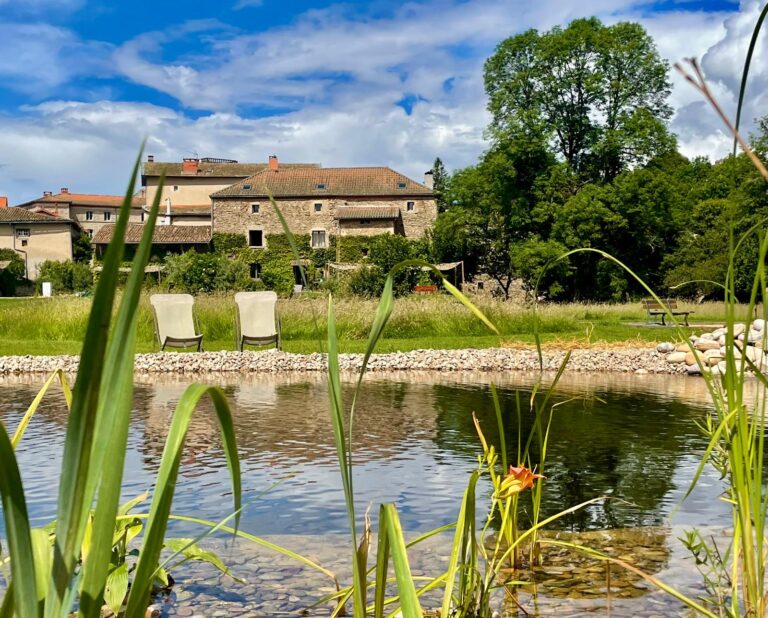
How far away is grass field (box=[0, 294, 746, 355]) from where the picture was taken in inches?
504

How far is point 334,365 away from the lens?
103cm

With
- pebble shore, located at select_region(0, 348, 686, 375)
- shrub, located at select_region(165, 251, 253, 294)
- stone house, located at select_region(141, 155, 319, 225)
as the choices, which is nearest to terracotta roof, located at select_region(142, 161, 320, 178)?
stone house, located at select_region(141, 155, 319, 225)

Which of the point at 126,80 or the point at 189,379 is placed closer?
the point at 126,80

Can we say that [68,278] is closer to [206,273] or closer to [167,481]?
[206,273]

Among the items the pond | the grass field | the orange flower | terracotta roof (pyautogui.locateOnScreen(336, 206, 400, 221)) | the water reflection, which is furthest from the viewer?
terracotta roof (pyautogui.locateOnScreen(336, 206, 400, 221))

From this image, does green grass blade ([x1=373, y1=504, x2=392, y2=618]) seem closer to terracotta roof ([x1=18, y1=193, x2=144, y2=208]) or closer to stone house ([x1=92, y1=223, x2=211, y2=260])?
stone house ([x1=92, y1=223, x2=211, y2=260])

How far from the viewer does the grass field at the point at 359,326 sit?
42.0 ft

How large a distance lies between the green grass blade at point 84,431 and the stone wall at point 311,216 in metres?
39.8

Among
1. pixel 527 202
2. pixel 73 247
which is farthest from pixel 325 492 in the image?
pixel 73 247

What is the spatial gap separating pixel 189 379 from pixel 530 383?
365 cm

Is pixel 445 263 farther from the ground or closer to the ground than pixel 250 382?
farther from the ground

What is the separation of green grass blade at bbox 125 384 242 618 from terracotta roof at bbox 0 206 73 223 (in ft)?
171

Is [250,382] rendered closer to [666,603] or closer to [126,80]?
[126,80]

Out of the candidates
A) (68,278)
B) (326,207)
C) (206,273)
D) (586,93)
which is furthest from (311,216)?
(586,93)
